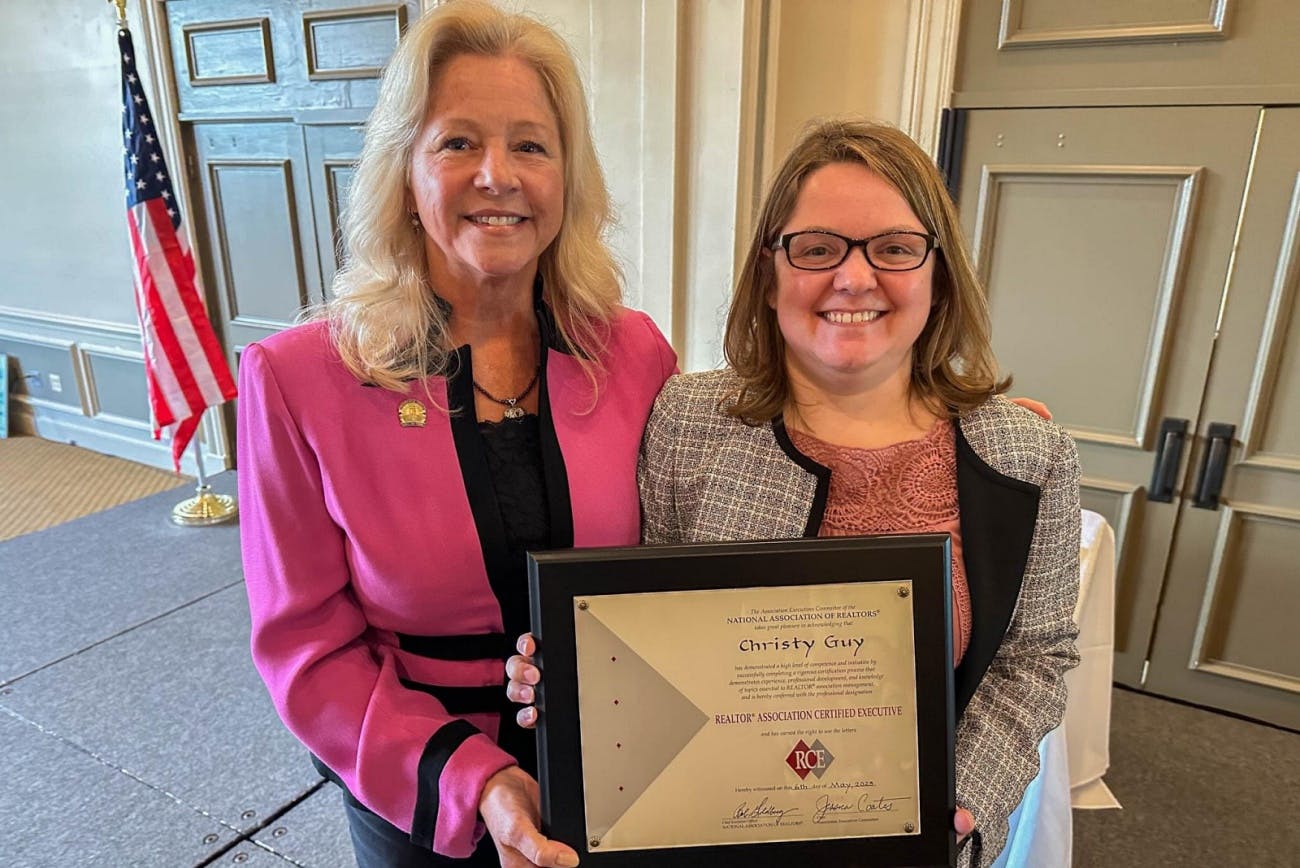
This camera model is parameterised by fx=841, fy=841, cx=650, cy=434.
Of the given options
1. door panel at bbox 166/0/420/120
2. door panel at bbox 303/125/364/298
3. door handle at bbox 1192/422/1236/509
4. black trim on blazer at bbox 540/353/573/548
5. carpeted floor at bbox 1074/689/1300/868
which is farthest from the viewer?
door panel at bbox 303/125/364/298

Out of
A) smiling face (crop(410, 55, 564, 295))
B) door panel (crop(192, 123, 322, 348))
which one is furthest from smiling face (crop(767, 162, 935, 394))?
door panel (crop(192, 123, 322, 348))

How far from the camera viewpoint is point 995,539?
101 centimetres

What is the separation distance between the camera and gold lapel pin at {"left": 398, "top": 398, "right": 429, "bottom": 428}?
1083 mm

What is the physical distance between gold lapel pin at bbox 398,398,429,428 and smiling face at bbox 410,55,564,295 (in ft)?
0.64

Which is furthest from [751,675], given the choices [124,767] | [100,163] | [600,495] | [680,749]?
[100,163]

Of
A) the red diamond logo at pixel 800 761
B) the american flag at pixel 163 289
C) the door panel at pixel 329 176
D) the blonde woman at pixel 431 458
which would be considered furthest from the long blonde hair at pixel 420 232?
the american flag at pixel 163 289

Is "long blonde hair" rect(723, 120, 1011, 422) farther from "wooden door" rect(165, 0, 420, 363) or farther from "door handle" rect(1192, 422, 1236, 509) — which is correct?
"wooden door" rect(165, 0, 420, 363)

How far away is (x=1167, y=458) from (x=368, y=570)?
2.42 m

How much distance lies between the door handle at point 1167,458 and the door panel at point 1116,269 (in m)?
0.02

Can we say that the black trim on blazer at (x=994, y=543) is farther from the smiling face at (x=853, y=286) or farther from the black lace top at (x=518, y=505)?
the black lace top at (x=518, y=505)

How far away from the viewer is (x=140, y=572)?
3.44 meters

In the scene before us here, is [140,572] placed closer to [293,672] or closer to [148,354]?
[148,354]

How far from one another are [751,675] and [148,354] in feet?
11.7

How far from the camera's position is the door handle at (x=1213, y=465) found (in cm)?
247
